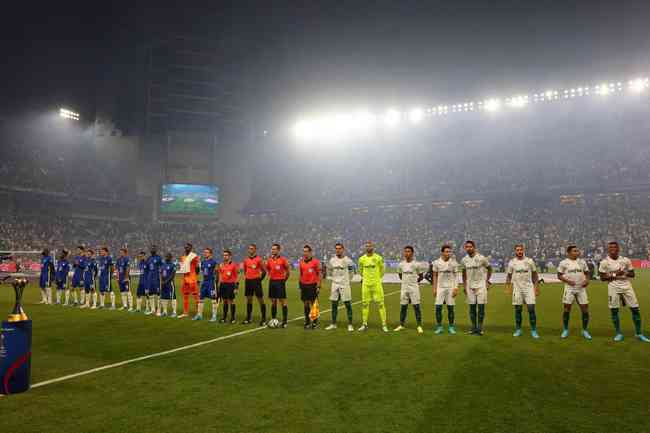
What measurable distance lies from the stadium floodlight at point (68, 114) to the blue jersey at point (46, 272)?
4510cm

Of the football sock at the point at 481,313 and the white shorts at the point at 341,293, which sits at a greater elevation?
the white shorts at the point at 341,293

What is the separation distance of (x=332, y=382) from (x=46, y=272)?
53.5 feet

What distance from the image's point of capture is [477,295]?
10.6 m

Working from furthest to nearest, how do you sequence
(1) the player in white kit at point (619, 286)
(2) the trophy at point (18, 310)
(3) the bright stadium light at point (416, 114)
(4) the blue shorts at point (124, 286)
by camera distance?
(3) the bright stadium light at point (416, 114) → (4) the blue shorts at point (124, 286) → (1) the player in white kit at point (619, 286) → (2) the trophy at point (18, 310)

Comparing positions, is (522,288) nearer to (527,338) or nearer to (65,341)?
(527,338)

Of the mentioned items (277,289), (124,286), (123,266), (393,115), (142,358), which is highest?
(393,115)

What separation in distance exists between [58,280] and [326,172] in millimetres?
47249

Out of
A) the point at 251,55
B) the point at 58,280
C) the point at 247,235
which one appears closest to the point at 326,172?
the point at 247,235

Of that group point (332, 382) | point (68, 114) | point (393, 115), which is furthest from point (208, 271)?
point (68, 114)

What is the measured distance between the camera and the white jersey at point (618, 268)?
976 centimetres

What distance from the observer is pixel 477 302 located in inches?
416

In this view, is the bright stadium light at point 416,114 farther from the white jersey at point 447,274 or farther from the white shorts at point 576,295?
the white shorts at point 576,295

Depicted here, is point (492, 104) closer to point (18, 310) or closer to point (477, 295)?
point (477, 295)

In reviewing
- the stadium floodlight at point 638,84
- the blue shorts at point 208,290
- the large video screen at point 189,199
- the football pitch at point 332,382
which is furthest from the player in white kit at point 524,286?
the large video screen at point 189,199
